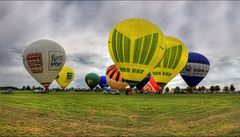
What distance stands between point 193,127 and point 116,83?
67.0m

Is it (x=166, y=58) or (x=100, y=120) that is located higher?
(x=166, y=58)

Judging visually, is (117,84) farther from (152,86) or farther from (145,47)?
(145,47)

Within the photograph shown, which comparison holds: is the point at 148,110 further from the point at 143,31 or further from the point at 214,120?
the point at 143,31

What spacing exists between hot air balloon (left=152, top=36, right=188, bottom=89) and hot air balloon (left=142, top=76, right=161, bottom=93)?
0.82 metres

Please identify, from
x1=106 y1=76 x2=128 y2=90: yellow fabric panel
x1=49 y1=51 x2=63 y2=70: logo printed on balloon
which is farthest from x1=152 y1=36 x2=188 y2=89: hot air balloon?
x1=49 y1=51 x2=63 y2=70: logo printed on balloon

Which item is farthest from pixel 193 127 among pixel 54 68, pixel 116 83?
pixel 116 83

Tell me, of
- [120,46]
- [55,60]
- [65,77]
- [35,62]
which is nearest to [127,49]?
[120,46]

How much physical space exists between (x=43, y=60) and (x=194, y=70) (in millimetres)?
39984

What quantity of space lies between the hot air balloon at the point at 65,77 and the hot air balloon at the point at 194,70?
133ft

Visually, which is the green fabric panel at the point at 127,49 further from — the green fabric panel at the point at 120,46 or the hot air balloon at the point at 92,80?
the hot air balloon at the point at 92,80

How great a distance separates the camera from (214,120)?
92.8 feet

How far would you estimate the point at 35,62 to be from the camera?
251 ft

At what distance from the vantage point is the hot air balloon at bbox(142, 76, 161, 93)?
76500 millimetres

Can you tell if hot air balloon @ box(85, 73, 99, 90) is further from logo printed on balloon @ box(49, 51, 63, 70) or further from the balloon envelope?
the balloon envelope
